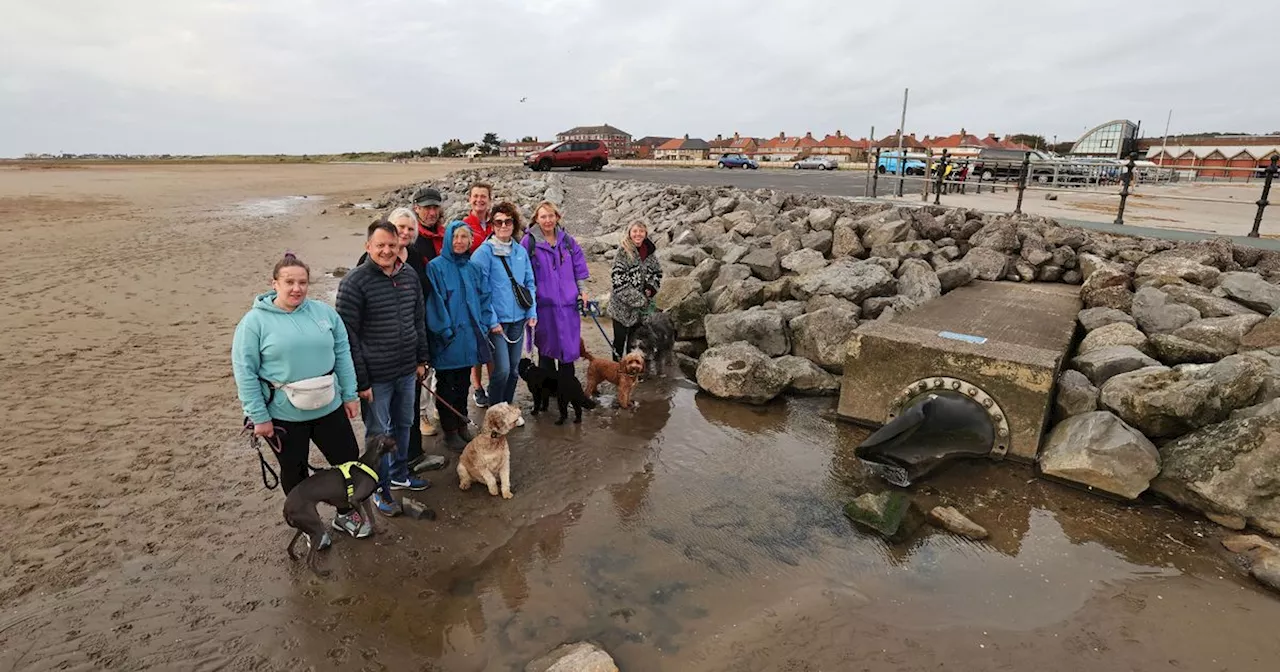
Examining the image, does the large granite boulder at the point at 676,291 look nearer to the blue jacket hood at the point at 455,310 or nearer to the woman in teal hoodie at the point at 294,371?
the blue jacket hood at the point at 455,310

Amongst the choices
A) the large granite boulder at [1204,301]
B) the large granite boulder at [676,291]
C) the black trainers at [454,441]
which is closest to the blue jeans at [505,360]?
the black trainers at [454,441]

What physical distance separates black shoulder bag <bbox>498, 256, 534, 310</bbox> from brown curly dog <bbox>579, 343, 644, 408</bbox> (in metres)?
1.05

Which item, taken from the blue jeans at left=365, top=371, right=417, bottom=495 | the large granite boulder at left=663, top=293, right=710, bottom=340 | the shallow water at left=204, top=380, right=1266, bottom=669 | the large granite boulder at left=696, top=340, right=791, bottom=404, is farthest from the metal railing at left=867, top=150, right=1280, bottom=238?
the blue jeans at left=365, top=371, right=417, bottom=495

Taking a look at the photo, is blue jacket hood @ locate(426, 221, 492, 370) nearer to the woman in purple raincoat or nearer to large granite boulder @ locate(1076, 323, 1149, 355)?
the woman in purple raincoat

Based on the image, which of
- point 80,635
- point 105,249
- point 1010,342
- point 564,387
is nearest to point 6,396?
point 80,635

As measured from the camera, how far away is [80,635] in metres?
3.27

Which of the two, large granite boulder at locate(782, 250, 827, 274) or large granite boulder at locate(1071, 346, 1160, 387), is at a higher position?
large granite boulder at locate(782, 250, 827, 274)

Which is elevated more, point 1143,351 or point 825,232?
point 825,232

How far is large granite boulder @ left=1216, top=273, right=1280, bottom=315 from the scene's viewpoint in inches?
231

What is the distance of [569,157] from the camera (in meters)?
29.7

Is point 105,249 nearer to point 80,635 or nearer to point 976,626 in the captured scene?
point 80,635

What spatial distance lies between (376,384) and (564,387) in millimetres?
2083

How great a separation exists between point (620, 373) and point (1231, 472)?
15.8 feet

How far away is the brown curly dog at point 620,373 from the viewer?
621 cm
